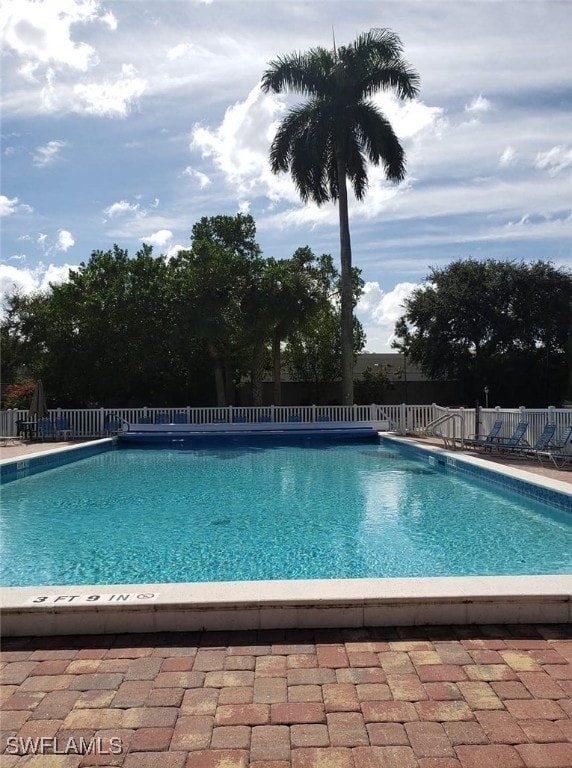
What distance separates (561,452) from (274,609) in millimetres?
9513

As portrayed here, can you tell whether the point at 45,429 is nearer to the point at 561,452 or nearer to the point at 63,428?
the point at 63,428

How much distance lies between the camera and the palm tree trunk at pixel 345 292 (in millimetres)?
21391

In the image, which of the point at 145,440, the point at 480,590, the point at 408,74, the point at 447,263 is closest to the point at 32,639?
the point at 480,590

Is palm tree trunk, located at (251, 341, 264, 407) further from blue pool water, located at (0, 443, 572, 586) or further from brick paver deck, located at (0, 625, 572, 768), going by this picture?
brick paver deck, located at (0, 625, 572, 768)

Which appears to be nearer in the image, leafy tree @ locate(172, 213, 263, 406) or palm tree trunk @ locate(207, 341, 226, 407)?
leafy tree @ locate(172, 213, 263, 406)

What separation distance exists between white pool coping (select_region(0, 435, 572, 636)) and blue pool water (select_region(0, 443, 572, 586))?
5.65ft

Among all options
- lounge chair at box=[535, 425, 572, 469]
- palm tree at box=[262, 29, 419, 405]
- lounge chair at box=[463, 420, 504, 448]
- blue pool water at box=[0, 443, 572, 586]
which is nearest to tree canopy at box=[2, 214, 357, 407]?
palm tree at box=[262, 29, 419, 405]

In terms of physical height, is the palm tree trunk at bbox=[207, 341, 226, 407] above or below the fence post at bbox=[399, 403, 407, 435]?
above

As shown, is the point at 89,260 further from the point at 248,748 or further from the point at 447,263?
the point at 248,748

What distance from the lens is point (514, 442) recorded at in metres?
12.9

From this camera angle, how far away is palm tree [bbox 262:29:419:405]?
21.2m

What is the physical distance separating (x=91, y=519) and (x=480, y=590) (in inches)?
226

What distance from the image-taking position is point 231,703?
2.63m

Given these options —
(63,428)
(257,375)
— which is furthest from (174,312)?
(63,428)
